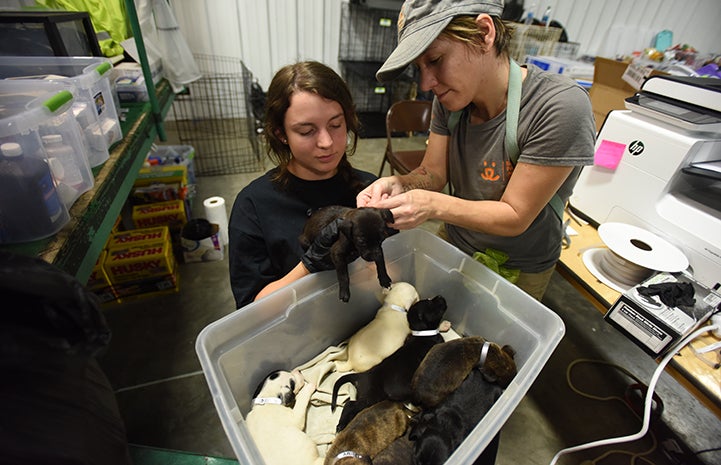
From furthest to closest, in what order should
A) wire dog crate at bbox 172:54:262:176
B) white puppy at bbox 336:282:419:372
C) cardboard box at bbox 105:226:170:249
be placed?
wire dog crate at bbox 172:54:262:176 < cardboard box at bbox 105:226:170:249 < white puppy at bbox 336:282:419:372

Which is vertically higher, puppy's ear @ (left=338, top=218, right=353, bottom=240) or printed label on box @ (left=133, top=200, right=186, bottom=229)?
puppy's ear @ (left=338, top=218, right=353, bottom=240)

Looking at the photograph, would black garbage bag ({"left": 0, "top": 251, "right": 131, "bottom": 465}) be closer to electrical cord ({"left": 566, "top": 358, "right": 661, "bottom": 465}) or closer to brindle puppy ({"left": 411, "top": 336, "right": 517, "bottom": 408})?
brindle puppy ({"left": 411, "top": 336, "right": 517, "bottom": 408})

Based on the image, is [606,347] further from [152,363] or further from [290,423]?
[152,363]

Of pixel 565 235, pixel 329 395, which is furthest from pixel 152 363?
pixel 565 235

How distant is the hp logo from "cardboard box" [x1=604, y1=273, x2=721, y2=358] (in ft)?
1.63

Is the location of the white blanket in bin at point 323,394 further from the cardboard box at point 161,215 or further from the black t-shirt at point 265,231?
the cardboard box at point 161,215

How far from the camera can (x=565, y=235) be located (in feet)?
4.48

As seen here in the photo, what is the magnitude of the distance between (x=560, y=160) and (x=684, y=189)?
87 centimetres

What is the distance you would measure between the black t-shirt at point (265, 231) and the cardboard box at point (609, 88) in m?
1.84

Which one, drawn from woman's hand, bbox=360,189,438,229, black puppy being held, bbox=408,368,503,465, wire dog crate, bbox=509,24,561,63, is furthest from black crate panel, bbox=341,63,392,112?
black puppy being held, bbox=408,368,503,465

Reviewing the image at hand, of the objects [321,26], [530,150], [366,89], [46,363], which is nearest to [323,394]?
[46,363]

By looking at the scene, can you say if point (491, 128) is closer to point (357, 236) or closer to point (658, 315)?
point (357, 236)

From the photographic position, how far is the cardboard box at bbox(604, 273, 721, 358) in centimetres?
92

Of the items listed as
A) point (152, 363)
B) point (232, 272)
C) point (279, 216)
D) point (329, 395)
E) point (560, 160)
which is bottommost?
point (152, 363)
